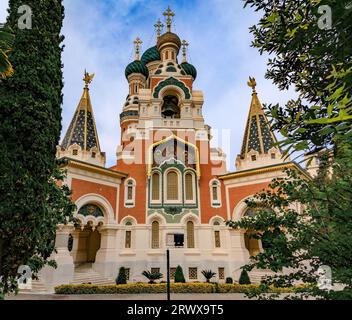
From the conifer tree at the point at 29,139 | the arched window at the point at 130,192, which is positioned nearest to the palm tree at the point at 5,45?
the conifer tree at the point at 29,139

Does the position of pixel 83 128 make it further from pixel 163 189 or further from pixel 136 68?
pixel 136 68

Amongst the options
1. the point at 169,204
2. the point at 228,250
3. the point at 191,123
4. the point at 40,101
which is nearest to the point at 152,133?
the point at 191,123

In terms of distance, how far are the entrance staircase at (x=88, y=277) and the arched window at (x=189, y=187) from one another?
25.3ft

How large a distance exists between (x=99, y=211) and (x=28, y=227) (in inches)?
486

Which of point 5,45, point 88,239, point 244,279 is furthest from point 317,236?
point 88,239

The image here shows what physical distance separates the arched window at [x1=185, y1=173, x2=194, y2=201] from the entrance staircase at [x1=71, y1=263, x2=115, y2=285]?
7720 mm

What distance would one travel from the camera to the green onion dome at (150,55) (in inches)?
1286

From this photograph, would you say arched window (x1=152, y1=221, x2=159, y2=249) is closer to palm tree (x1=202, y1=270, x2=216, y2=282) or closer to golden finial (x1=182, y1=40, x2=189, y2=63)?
palm tree (x1=202, y1=270, x2=216, y2=282)

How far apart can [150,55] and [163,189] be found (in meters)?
20.4

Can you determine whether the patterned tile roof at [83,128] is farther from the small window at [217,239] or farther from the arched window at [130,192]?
the small window at [217,239]

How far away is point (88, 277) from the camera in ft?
55.8

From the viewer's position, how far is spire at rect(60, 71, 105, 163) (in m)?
19.3

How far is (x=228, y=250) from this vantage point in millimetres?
18828

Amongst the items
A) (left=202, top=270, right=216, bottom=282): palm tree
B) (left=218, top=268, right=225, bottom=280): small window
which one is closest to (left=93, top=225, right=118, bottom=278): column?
(left=202, top=270, right=216, bottom=282): palm tree
